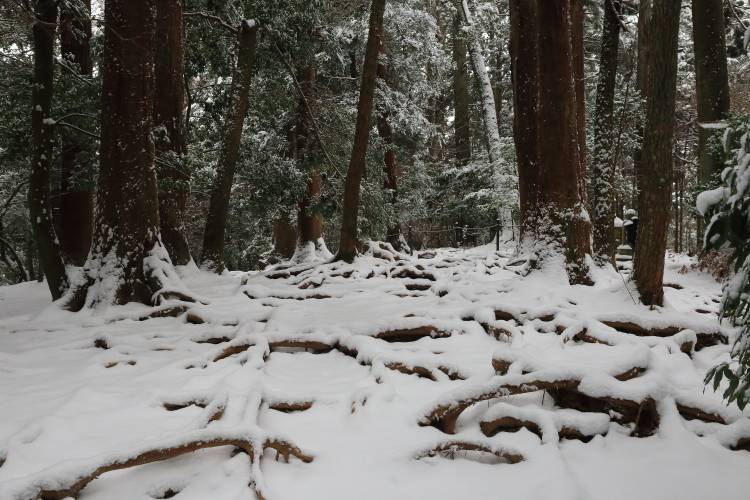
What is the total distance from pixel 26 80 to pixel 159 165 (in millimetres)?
2435

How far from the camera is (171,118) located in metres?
7.73

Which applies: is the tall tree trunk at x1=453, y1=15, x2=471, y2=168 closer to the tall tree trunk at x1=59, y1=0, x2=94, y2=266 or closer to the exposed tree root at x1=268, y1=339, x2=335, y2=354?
the tall tree trunk at x1=59, y1=0, x2=94, y2=266

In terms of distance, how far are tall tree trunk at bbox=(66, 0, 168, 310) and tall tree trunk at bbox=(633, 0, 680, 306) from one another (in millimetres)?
5152

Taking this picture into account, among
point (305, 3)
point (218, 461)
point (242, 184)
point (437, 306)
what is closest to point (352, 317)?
point (437, 306)

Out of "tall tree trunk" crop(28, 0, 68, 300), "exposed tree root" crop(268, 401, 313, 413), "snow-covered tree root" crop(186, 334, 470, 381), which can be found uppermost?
"tall tree trunk" crop(28, 0, 68, 300)

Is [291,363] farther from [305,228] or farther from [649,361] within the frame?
[305,228]

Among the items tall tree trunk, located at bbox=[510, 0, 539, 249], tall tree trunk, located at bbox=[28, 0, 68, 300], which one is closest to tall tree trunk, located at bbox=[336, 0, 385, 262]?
tall tree trunk, located at bbox=[510, 0, 539, 249]

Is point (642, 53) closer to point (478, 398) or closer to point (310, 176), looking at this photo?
point (310, 176)

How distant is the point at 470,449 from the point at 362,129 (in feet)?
21.6

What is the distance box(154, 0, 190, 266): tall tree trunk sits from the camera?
7.38 meters

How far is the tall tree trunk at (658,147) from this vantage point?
13.9 ft

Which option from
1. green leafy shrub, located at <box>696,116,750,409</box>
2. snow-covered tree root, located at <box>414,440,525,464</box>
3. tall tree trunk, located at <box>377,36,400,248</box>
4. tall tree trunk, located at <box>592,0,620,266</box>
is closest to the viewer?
green leafy shrub, located at <box>696,116,750,409</box>

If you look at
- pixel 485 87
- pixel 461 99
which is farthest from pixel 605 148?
pixel 461 99

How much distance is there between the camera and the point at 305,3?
364 inches
